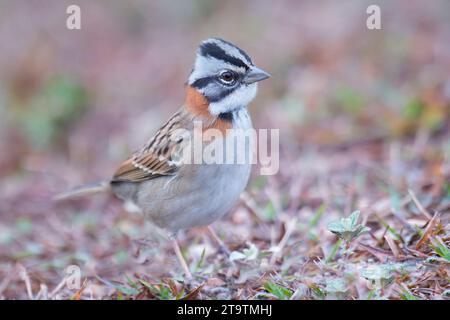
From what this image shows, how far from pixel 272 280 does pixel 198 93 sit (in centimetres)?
163

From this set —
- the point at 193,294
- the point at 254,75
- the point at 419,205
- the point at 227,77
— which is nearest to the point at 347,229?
the point at 193,294

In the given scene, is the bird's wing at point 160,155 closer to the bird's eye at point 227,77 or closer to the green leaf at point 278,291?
the bird's eye at point 227,77

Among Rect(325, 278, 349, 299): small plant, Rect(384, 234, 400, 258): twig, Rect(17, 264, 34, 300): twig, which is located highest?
Rect(384, 234, 400, 258): twig

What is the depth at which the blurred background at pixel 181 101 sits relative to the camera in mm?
6137

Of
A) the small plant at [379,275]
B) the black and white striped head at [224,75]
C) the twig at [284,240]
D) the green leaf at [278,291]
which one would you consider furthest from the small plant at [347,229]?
the black and white striped head at [224,75]

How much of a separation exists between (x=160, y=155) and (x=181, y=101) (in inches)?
146

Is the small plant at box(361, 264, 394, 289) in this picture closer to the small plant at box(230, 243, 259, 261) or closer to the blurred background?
the blurred background

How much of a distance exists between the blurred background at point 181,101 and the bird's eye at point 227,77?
4.20ft

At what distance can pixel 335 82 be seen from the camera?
857 cm

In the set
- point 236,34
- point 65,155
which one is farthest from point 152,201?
point 236,34

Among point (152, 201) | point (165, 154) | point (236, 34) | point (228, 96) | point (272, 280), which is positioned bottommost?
point (272, 280)

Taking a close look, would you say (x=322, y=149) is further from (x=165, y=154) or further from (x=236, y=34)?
(x=236, y=34)

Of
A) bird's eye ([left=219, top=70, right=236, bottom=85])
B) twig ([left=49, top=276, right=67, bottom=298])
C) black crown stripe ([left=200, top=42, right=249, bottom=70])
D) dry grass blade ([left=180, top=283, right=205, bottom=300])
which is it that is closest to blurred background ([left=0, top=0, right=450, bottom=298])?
twig ([left=49, top=276, right=67, bottom=298])

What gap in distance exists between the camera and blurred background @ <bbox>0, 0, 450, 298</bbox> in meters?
6.14
